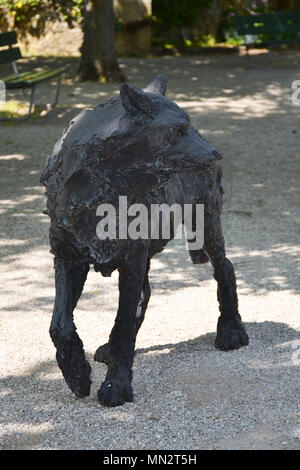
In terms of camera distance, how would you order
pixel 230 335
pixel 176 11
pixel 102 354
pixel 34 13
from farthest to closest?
pixel 176 11 → pixel 34 13 → pixel 230 335 → pixel 102 354

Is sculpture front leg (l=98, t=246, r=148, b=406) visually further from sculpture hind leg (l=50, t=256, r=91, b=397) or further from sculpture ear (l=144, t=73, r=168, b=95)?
sculpture ear (l=144, t=73, r=168, b=95)

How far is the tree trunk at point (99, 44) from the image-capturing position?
1534 cm

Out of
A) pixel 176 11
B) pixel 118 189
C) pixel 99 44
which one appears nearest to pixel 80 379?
pixel 118 189

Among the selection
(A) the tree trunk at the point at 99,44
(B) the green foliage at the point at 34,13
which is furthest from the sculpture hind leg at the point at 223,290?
(B) the green foliage at the point at 34,13

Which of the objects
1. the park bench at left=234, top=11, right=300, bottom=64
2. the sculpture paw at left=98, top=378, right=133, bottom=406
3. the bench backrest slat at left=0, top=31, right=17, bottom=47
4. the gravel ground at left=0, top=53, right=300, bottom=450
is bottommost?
the gravel ground at left=0, top=53, right=300, bottom=450

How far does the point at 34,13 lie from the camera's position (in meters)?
19.4

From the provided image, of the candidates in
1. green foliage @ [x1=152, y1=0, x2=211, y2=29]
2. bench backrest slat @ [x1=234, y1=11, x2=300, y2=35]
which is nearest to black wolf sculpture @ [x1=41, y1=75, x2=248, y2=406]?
bench backrest slat @ [x1=234, y1=11, x2=300, y2=35]

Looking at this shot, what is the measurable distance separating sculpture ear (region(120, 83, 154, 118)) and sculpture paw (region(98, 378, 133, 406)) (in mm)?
1524

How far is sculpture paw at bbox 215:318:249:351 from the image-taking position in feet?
17.1

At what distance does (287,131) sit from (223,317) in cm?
727

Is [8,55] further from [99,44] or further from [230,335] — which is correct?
[230,335]

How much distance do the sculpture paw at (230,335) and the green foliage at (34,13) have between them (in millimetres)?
14711

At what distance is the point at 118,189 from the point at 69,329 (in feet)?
2.82

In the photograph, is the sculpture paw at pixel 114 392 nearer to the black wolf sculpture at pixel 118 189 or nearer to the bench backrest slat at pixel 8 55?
the black wolf sculpture at pixel 118 189
